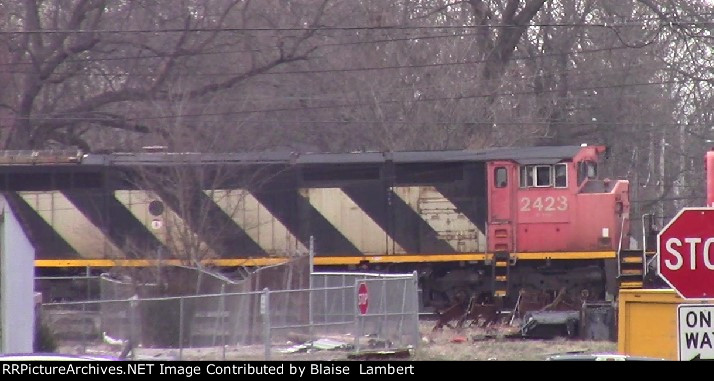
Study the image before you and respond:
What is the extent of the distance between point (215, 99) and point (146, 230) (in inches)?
360

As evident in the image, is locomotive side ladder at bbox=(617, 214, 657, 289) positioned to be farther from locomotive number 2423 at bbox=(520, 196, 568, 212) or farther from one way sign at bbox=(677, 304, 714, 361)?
one way sign at bbox=(677, 304, 714, 361)

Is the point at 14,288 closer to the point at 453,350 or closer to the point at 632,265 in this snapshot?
the point at 453,350

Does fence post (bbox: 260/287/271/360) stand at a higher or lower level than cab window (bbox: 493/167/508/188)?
lower

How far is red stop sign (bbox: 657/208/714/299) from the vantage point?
21.1ft

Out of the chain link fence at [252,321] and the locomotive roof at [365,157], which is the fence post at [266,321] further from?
the locomotive roof at [365,157]

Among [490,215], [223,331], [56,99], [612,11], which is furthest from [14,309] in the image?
[612,11]

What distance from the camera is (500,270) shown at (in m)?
23.2

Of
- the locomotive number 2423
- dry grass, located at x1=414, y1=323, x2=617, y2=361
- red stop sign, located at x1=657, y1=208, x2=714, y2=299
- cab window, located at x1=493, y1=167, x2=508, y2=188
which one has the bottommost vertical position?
dry grass, located at x1=414, y1=323, x2=617, y2=361

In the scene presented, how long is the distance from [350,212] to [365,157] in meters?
1.36

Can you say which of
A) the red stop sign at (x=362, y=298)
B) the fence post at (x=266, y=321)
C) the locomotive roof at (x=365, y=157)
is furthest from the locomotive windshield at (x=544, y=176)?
the fence post at (x=266, y=321)

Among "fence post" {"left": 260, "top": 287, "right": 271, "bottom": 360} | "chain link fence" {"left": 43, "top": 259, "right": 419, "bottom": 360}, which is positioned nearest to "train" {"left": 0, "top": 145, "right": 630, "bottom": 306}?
"chain link fence" {"left": 43, "top": 259, "right": 419, "bottom": 360}

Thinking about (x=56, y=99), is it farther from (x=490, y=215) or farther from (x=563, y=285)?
(x=563, y=285)

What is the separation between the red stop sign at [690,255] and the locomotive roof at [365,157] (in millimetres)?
16881

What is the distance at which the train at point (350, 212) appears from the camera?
922 inches
